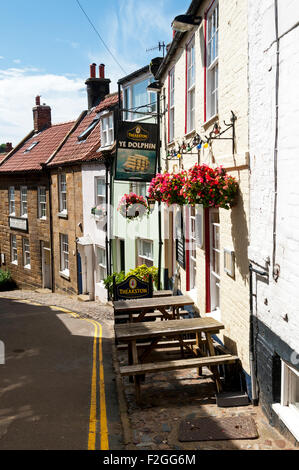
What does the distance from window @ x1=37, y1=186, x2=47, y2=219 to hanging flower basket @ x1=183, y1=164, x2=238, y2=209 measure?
60.8 ft

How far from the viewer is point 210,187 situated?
7223 mm

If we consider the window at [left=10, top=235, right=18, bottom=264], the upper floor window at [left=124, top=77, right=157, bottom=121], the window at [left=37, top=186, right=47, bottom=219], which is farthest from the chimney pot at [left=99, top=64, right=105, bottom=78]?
the window at [left=10, top=235, right=18, bottom=264]

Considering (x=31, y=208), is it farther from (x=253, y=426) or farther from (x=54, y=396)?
(x=253, y=426)

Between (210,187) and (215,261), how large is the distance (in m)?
2.44

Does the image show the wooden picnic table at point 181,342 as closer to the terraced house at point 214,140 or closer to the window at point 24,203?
the terraced house at point 214,140

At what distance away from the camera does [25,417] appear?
7.02 metres

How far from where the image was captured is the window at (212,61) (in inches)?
334

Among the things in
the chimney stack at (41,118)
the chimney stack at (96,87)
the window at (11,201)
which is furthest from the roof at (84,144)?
the chimney stack at (41,118)

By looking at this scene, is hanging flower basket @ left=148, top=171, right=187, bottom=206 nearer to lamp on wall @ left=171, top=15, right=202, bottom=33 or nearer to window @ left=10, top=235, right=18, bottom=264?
lamp on wall @ left=171, top=15, right=202, bottom=33

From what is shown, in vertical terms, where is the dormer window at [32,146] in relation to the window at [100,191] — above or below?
above

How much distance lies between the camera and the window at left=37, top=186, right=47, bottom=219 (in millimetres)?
24850

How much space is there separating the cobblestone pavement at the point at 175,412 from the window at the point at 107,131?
1157 centimetres

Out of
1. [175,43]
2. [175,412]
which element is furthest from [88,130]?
[175,412]
